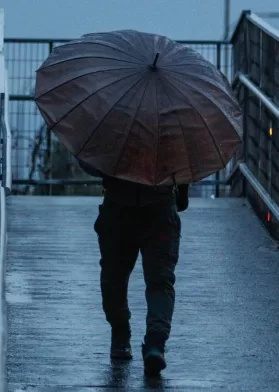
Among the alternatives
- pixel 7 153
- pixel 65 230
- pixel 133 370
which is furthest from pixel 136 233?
pixel 65 230

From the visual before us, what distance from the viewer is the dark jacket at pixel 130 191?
738cm

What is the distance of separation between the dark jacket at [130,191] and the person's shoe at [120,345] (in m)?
0.74

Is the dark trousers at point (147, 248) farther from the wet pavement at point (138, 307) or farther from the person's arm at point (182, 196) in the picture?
the wet pavement at point (138, 307)

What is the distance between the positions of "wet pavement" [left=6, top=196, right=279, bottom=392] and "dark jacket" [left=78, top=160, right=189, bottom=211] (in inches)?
34.4

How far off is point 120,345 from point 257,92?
5.00 meters

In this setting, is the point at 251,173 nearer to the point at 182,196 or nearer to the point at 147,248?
the point at 182,196

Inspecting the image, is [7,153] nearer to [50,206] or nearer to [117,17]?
[50,206]

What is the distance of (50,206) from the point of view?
12.7 meters

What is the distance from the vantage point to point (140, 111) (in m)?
7.09

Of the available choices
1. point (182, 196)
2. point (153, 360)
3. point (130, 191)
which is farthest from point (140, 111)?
point (153, 360)

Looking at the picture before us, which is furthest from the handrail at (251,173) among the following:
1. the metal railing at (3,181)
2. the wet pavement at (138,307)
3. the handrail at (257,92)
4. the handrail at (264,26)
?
the metal railing at (3,181)

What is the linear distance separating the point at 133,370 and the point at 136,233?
71cm

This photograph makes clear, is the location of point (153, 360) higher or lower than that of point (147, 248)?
lower

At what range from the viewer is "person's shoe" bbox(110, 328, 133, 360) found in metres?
7.62
